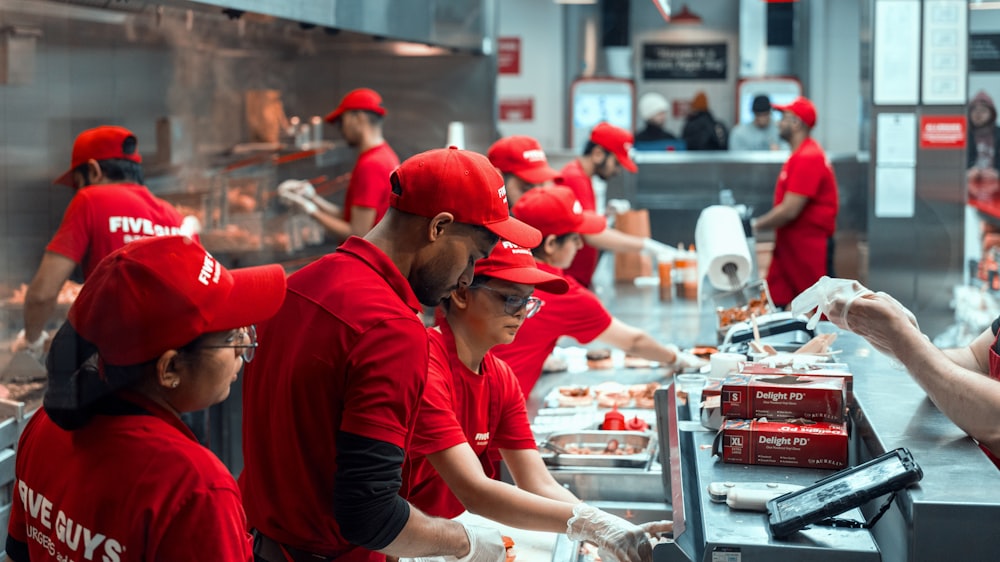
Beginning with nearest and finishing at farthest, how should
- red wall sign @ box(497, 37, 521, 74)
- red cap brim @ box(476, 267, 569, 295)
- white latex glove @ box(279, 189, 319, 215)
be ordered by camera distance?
red cap brim @ box(476, 267, 569, 295), white latex glove @ box(279, 189, 319, 215), red wall sign @ box(497, 37, 521, 74)

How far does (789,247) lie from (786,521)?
18.4ft

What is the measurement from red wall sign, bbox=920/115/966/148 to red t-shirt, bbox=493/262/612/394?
4.81 metres

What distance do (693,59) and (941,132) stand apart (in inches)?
273

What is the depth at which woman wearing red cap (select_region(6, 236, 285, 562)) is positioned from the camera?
172cm

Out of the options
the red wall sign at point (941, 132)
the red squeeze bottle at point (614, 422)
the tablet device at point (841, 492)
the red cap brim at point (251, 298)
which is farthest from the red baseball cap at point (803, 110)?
the red cap brim at point (251, 298)

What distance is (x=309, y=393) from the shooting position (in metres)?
2.20

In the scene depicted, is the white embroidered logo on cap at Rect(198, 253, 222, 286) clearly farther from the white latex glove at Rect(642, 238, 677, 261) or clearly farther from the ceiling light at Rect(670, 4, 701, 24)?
the ceiling light at Rect(670, 4, 701, 24)

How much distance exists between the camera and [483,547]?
2.51 m

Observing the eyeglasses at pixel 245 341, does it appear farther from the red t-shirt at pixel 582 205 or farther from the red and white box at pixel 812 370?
the red t-shirt at pixel 582 205

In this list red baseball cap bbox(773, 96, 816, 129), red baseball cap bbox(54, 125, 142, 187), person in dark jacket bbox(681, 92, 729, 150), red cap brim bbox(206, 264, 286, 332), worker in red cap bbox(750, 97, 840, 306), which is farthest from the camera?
person in dark jacket bbox(681, 92, 729, 150)

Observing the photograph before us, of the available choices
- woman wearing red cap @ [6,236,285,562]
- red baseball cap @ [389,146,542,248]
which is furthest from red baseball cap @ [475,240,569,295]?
woman wearing red cap @ [6,236,285,562]

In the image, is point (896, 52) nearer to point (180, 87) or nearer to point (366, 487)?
point (180, 87)

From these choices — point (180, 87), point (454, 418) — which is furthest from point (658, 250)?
point (454, 418)

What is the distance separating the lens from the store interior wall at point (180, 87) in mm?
4996
